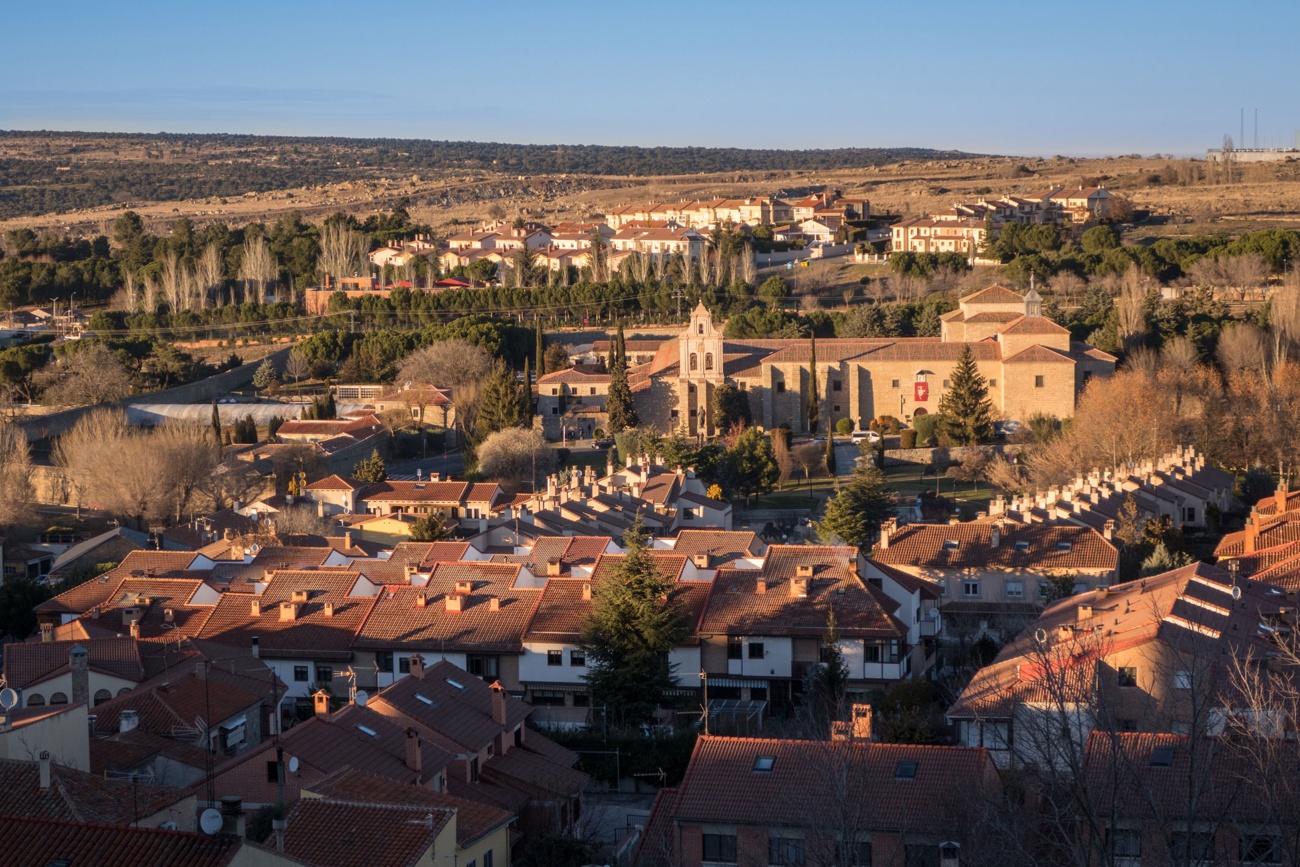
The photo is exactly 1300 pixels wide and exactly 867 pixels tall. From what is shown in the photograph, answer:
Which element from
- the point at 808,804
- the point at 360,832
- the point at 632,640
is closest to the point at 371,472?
the point at 632,640

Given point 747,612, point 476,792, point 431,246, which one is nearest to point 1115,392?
point 747,612

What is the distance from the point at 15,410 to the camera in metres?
45.7

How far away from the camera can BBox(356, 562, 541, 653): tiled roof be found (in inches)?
908

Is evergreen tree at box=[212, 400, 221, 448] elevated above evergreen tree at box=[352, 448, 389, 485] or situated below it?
above

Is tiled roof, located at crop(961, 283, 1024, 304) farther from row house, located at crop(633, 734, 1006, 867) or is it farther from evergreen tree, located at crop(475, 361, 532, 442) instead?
row house, located at crop(633, 734, 1006, 867)

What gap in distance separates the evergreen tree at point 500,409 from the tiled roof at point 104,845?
32750 millimetres

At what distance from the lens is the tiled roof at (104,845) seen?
1032 centimetres

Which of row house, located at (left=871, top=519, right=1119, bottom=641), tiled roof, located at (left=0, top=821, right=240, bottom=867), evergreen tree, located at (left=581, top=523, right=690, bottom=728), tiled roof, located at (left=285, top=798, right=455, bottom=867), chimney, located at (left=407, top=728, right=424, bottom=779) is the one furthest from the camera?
row house, located at (left=871, top=519, right=1119, bottom=641)

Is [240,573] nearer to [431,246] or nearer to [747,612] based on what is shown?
[747,612]

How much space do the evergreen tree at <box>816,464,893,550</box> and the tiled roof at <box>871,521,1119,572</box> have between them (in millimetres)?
1904

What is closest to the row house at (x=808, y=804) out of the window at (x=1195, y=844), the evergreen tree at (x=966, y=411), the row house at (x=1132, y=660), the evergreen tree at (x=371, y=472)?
the row house at (x=1132, y=660)

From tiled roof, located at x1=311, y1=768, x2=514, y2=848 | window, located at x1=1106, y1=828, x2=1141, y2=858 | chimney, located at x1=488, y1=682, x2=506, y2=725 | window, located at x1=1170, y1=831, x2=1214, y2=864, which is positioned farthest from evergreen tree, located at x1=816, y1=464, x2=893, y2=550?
window, located at x1=1170, y1=831, x2=1214, y2=864

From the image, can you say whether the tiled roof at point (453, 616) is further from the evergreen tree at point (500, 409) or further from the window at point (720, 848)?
the evergreen tree at point (500, 409)

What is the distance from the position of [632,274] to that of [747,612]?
3862 centimetres
